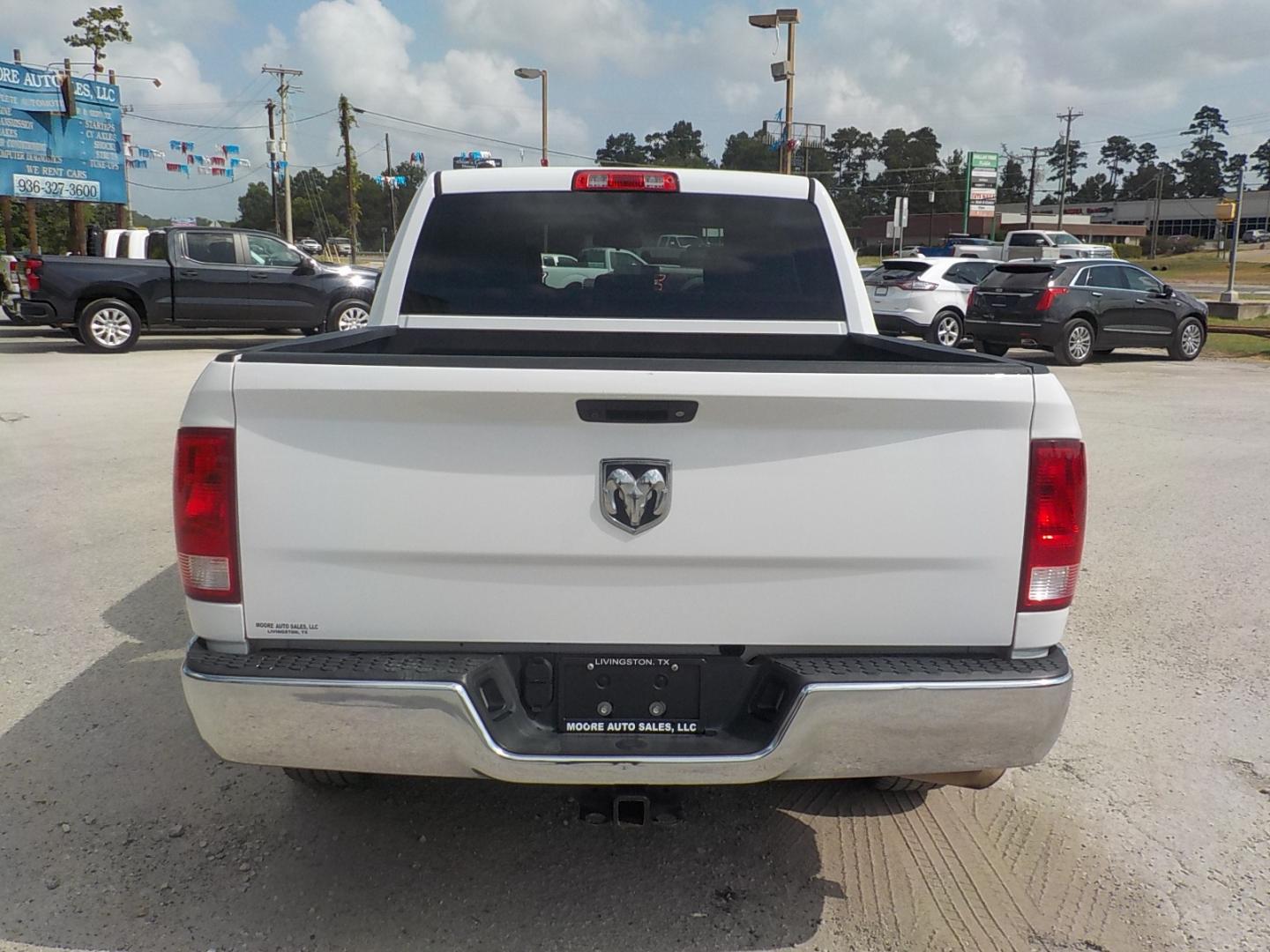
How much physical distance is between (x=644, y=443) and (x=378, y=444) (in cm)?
60

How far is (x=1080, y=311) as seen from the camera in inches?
669

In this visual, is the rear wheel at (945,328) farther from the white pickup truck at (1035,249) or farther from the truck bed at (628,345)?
the truck bed at (628,345)

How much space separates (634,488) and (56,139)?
94.6 feet

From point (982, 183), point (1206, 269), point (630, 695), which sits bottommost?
point (630, 695)

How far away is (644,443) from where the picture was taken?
8.05 feet

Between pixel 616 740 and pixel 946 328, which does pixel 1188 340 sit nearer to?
pixel 946 328

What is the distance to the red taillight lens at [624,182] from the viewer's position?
423cm

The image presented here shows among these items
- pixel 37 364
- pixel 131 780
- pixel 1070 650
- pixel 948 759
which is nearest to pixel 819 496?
pixel 948 759

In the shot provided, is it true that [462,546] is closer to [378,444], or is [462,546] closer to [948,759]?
[378,444]

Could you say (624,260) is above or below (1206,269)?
below

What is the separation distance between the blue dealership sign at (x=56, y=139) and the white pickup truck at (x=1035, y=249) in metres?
23.5

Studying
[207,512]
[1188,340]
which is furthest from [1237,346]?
[207,512]

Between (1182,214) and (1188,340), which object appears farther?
(1182,214)

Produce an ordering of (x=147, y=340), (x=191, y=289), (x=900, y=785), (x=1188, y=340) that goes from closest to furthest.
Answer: (x=900, y=785) < (x=191, y=289) < (x=1188, y=340) < (x=147, y=340)
